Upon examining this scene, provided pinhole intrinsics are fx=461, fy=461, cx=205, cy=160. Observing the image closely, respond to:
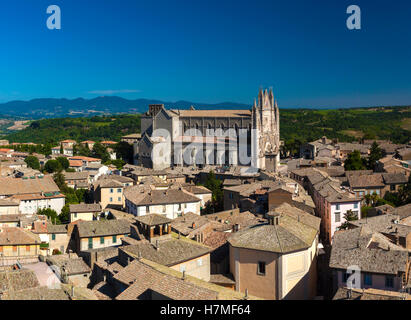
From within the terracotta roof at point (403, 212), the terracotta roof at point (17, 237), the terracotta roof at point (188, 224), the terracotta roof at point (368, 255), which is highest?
the terracotta roof at point (368, 255)

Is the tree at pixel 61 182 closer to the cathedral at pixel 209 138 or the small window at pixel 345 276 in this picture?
the cathedral at pixel 209 138

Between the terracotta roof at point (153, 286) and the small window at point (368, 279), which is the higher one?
the terracotta roof at point (153, 286)

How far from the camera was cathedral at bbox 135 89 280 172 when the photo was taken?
7306 cm

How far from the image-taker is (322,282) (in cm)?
2531

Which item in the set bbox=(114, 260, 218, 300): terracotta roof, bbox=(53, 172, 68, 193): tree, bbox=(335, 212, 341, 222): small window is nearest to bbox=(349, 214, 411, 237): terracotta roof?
bbox=(335, 212, 341, 222): small window

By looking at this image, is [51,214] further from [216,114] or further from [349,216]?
[216,114]

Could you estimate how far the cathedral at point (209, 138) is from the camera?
7306cm

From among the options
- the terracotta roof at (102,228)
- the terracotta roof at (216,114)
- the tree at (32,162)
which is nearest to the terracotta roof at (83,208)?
the terracotta roof at (102,228)

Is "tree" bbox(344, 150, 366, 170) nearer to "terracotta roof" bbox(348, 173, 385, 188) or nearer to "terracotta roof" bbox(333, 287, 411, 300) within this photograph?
"terracotta roof" bbox(348, 173, 385, 188)

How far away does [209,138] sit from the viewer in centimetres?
7912

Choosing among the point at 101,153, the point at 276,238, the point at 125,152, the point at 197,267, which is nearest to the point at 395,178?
the point at 276,238

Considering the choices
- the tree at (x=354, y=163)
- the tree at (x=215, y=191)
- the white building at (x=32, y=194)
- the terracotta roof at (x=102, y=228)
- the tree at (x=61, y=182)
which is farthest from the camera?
the tree at (x=354, y=163)
